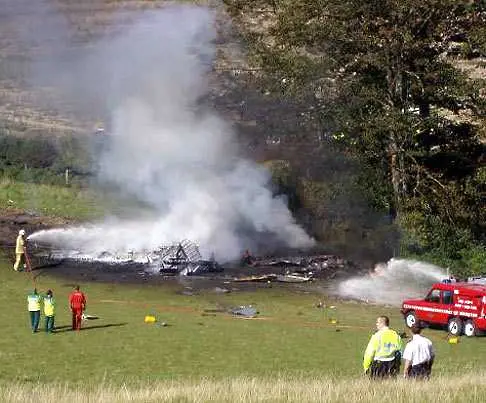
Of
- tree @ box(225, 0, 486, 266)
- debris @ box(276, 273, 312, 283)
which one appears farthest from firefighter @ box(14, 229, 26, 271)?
tree @ box(225, 0, 486, 266)

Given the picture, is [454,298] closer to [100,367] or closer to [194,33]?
[100,367]

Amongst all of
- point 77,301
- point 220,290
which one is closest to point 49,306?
point 77,301

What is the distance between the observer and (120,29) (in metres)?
65.6

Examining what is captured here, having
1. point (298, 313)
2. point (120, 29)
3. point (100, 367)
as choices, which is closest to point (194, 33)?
point (120, 29)

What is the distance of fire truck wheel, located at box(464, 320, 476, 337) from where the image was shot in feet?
99.0

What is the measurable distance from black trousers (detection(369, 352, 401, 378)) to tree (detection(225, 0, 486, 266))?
2934cm

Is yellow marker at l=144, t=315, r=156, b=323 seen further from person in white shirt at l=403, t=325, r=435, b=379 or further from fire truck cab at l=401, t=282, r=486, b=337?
person in white shirt at l=403, t=325, r=435, b=379

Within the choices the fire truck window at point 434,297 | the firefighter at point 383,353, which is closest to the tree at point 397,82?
the fire truck window at point 434,297

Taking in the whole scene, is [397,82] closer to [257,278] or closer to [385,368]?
[257,278]

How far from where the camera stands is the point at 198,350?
82.7ft

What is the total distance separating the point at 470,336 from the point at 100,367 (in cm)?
1360

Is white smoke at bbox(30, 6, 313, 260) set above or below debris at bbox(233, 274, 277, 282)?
above

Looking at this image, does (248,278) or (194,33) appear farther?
(194,33)

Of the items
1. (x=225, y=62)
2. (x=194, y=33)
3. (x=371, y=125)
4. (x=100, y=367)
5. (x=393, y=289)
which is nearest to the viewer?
(x=100, y=367)
